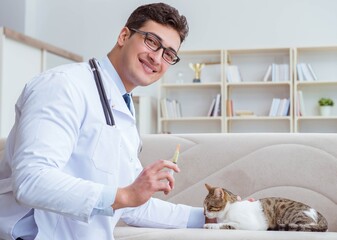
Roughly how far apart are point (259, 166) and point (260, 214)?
0.33 metres

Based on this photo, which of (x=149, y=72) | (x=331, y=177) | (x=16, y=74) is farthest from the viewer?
(x=16, y=74)

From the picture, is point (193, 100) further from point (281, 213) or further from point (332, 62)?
point (281, 213)

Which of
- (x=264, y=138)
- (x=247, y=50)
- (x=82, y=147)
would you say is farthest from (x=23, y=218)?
(x=247, y=50)

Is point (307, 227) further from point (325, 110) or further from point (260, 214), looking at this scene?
point (325, 110)

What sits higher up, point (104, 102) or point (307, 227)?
point (104, 102)

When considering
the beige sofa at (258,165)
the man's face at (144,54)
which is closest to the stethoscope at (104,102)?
the man's face at (144,54)

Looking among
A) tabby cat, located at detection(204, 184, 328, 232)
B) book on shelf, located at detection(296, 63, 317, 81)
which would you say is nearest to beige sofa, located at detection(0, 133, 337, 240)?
tabby cat, located at detection(204, 184, 328, 232)

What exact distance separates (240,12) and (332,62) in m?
1.37

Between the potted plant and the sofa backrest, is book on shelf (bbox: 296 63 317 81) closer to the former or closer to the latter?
the potted plant

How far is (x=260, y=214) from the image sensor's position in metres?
1.92

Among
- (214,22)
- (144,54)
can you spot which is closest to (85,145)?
(144,54)

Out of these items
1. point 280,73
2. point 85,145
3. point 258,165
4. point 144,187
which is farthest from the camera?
point 280,73

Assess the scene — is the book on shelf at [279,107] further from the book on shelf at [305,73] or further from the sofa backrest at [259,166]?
the sofa backrest at [259,166]

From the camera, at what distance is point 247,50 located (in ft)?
21.2
